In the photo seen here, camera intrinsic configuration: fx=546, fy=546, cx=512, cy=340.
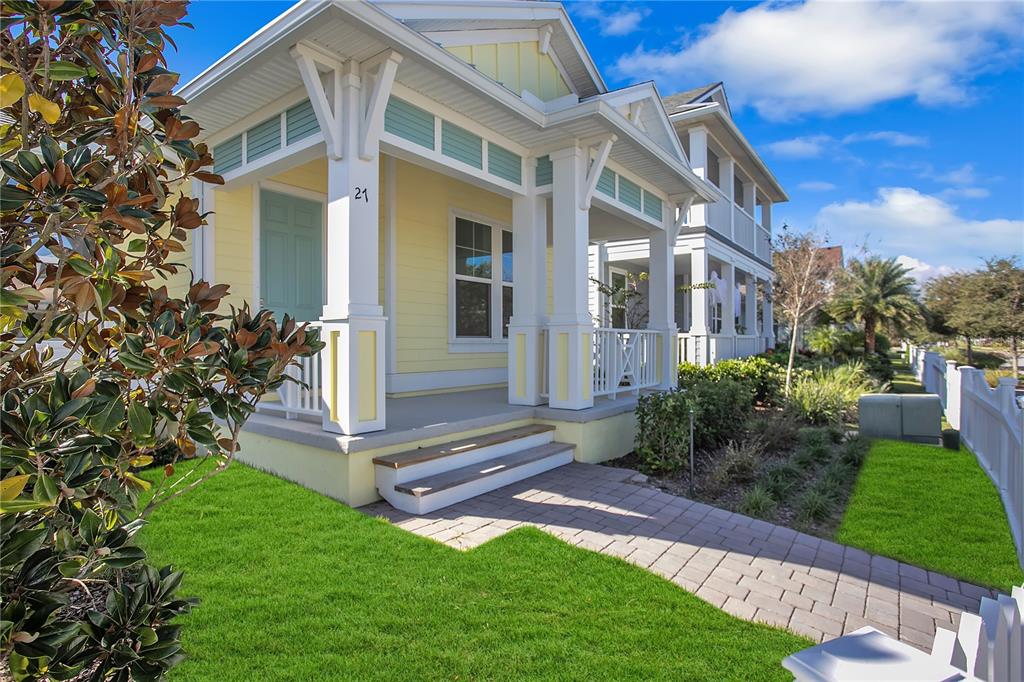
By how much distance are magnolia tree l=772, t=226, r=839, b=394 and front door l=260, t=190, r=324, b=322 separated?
350 inches

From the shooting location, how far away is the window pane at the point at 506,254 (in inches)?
351

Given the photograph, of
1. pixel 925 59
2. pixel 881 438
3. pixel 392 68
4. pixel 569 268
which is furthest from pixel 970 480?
pixel 392 68

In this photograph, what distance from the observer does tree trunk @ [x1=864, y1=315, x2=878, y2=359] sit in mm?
17984

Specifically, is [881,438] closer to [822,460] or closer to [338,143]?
[822,460]

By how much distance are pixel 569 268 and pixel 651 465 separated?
234 cm

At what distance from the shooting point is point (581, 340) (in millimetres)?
6117

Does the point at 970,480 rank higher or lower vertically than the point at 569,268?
lower

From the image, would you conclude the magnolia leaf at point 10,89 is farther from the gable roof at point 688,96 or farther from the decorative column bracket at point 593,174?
the gable roof at point 688,96

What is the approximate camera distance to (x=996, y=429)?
17.6 ft

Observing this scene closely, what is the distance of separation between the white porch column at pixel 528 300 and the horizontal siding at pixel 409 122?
5.12 ft

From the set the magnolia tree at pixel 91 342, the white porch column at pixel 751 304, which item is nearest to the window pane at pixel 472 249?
the magnolia tree at pixel 91 342

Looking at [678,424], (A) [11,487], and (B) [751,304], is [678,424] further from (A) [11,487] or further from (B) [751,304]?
(B) [751,304]

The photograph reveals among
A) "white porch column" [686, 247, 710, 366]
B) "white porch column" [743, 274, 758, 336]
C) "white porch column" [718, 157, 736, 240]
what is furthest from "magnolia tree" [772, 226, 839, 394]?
"white porch column" [743, 274, 758, 336]

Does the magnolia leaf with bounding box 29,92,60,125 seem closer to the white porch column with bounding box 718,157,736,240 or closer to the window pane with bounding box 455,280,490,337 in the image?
the window pane with bounding box 455,280,490,337
